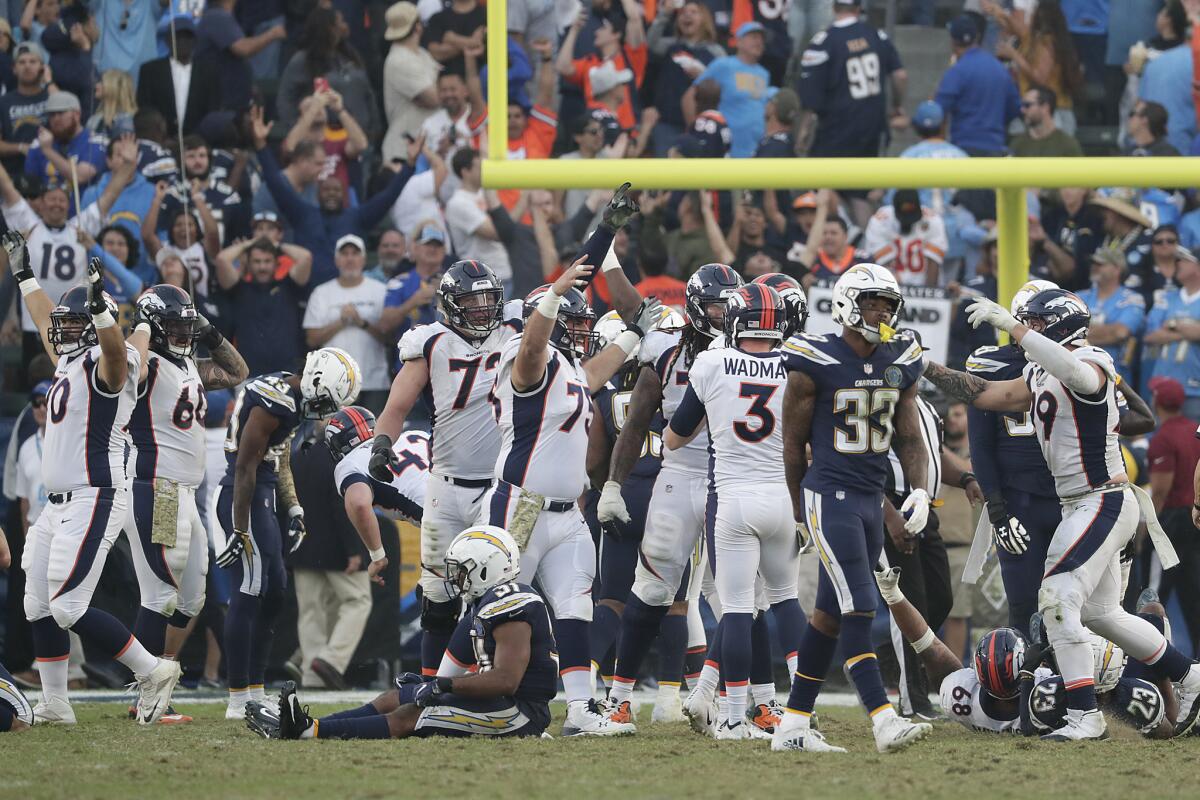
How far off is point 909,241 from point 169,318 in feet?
20.5

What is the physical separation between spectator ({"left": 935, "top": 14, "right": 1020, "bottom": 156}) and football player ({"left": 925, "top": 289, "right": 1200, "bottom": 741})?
3716 millimetres

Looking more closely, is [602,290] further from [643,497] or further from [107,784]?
[107,784]

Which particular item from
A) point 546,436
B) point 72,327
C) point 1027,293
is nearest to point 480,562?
point 546,436

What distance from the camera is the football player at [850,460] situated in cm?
731

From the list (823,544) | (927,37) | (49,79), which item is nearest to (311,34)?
(49,79)

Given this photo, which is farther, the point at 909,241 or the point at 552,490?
the point at 909,241

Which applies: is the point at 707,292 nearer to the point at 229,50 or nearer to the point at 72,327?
the point at 72,327

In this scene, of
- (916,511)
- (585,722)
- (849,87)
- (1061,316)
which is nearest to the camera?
(916,511)

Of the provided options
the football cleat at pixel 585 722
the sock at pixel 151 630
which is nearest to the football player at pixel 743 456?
the football cleat at pixel 585 722

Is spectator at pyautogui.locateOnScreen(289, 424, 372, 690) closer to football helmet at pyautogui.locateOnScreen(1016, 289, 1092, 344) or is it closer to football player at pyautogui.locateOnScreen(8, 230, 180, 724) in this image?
football player at pyautogui.locateOnScreen(8, 230, 180, 724)

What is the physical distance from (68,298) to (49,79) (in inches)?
202

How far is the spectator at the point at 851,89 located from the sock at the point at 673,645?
13.4 feet

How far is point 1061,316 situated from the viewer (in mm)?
8289

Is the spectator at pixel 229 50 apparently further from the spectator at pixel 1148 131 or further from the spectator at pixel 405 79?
the spectator at pixel 1148 131
